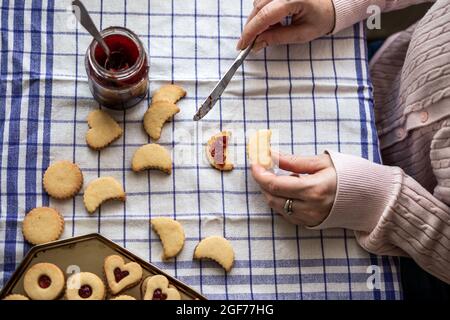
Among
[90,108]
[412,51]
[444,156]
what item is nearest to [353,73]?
[412,51]

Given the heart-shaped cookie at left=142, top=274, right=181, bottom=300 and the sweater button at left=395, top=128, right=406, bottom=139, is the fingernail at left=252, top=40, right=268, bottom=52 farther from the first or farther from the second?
the heart-shaped cookie at left=142, top=274, right=181, bottom=300

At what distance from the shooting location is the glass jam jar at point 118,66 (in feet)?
2.81

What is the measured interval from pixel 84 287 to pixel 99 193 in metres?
0.16

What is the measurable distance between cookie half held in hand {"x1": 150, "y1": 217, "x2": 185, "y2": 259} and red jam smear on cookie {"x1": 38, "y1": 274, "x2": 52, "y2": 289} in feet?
0.63

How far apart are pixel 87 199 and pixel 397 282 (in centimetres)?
58

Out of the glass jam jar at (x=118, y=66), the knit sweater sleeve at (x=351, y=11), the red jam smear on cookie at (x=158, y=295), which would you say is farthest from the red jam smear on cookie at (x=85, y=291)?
the knit sweater sleeve at (x=351, y=11)

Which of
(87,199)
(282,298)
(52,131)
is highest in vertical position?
(52,131)

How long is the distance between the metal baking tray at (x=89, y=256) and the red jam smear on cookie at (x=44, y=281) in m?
0.03

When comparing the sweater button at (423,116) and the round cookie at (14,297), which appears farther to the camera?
the sweater button at (423,116)

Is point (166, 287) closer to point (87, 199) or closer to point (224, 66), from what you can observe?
point (87, 199)

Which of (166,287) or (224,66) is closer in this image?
(166,287)

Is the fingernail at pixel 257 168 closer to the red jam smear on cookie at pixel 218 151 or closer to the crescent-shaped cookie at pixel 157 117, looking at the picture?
the red jam smear on cookie at pixel 218 151

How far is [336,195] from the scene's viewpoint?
0.91 meters

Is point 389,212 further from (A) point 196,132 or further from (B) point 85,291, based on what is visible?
(B) point 85,291
